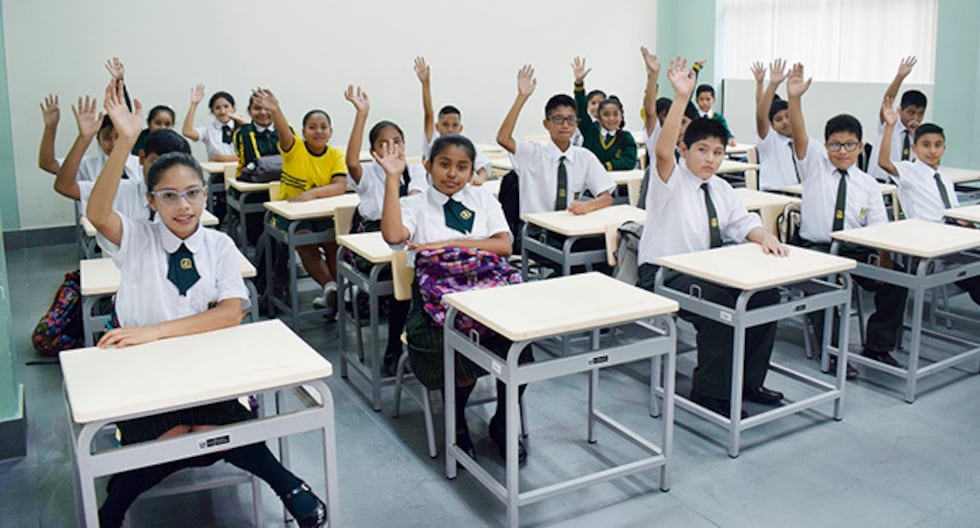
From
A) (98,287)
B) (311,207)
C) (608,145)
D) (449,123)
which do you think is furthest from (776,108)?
(98,287)

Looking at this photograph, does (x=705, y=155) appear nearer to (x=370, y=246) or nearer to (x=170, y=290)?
(x=370, y=246)

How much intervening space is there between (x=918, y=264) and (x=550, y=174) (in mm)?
1757

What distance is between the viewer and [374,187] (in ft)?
14.1

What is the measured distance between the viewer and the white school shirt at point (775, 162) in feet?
18.4

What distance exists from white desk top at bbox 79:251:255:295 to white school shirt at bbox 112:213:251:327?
1.06 ft

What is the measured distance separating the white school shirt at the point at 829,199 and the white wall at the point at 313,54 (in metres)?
4.91

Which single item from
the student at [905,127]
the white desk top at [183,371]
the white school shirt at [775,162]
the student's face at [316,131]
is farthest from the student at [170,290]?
the student at [905,127]

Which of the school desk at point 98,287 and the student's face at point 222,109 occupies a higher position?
the student's face at point 222,109

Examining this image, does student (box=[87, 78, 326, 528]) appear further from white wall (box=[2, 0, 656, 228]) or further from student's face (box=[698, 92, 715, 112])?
student's face (box=[698, 92, 715, 112])

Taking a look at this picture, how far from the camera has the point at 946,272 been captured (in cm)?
350

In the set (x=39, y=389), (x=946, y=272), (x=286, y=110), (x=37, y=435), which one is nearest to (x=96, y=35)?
(x=286, y=110)

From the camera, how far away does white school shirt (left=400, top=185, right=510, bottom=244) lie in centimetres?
310

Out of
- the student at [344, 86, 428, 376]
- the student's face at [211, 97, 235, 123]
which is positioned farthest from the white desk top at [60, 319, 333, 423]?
the student's face at [211, 97, 235, 123]

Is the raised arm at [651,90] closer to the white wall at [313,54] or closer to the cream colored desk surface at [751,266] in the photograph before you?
the cream colored desk surface at [751,266]
